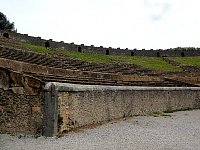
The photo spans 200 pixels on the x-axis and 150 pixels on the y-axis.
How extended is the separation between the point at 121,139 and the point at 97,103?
8.93 ft

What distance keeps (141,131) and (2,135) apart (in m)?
4.23

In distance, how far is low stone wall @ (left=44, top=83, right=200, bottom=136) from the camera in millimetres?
11250

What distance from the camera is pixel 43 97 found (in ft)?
37.1

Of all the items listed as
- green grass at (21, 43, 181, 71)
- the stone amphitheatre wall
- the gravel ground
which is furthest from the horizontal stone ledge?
the stone amphitheatre wall

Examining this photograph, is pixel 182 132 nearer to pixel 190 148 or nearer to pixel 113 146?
pixel 190 148

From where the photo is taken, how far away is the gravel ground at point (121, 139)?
9969 mm

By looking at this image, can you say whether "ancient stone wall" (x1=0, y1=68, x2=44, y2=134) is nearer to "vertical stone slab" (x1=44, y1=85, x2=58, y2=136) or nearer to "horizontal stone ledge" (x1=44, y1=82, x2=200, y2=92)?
"vertical stone slab" (x1=44, y1=85, x2=58, y2=136)

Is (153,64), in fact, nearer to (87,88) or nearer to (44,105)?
(87,88)

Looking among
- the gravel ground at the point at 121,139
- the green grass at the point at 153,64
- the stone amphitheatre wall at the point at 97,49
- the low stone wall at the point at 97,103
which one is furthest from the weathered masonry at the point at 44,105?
the stone amphitheatre wall at the point at 97,49

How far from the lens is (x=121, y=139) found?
11.1 metres

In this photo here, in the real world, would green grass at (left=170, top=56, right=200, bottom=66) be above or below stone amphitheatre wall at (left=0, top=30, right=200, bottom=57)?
below

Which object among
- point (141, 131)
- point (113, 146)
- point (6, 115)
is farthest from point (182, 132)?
point (6, 115)

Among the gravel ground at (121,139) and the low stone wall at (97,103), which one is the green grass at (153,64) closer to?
the low stone wall at (97,103)

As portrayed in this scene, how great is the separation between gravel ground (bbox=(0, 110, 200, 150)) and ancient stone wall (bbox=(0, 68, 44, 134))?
51 cm
